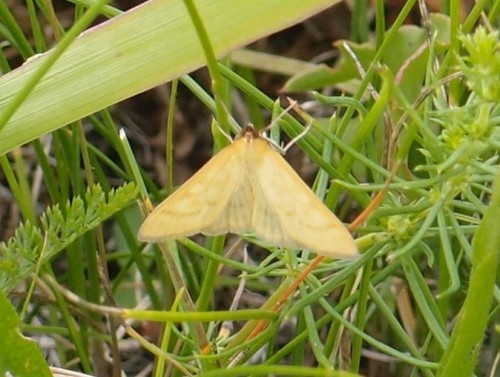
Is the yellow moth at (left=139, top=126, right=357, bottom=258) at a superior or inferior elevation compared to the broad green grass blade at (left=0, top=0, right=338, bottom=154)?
inferior

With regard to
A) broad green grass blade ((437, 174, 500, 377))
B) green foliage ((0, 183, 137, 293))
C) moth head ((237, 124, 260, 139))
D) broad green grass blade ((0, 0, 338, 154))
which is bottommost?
broad green grass blade ((437, 174, 500, 377))

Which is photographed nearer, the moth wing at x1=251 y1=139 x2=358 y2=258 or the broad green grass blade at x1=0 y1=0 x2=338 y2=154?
the moth wing at x1=251 y1=139 x2=358 y2=258

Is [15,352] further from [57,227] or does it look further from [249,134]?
[249,134]

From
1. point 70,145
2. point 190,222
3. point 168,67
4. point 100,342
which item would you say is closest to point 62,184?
point 70,145

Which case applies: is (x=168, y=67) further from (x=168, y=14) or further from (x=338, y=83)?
(x=338, y=83)

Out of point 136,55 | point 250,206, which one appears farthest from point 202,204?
point 136,55

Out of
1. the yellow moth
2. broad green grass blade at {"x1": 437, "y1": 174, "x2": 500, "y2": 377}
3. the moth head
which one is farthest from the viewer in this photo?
the moth head

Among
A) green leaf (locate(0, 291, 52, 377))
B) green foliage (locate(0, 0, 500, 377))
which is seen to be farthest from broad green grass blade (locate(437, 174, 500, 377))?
green leaf (locate(0, 291, 52, 377))

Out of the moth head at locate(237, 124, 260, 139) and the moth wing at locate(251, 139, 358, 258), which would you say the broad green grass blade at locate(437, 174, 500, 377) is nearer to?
the moth wing at locate(251, 139, 358, 258)
